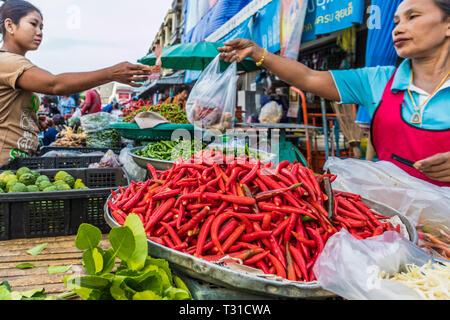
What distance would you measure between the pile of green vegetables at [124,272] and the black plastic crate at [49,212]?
1003 mm

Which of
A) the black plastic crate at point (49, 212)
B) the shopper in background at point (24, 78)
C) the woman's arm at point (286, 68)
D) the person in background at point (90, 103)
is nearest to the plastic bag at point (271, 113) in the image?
the person in background at point (90, 103)

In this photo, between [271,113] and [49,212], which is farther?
[271,113]

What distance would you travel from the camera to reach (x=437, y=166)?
1.99 meters

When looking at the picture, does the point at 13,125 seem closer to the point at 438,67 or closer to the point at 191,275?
the point at 191,275

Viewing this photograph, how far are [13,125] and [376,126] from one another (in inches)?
135

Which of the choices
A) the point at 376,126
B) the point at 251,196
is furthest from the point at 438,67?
the point at 251,196

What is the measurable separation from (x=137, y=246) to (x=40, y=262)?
0.83 metres

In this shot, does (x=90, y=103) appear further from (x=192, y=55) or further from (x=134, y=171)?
(x=134, y=171)

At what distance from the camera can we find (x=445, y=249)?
5.38 feet

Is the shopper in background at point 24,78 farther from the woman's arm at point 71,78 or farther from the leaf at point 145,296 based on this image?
the leaf at point 145,296

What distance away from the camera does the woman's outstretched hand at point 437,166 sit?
75.8 inches

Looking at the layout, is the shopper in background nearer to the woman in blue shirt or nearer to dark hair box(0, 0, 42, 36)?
dark hair box(0, 0, 42, 36)

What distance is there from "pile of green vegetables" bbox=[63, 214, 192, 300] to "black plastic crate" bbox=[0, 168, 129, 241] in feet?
3.29

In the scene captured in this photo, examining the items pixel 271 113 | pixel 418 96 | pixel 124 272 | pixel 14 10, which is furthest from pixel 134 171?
pixel 271 113
